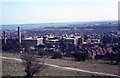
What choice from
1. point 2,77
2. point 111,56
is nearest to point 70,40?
point 111,56

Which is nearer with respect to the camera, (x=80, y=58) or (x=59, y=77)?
(x=59, y=77)

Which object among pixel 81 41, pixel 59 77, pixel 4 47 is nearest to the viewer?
pixel 59 77

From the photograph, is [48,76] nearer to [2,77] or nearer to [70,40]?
[2,77]

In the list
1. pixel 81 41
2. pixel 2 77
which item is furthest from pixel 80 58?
pixel 81 41

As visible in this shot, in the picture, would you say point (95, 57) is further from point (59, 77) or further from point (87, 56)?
point (59, 77)

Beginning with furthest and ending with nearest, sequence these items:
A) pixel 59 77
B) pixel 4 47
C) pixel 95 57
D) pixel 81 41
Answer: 1. pixel 81 41
2. pixel 4 47
3. pixel 95 57
4. pixel 59 77

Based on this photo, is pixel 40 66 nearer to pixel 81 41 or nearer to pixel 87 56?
pixel 87 56

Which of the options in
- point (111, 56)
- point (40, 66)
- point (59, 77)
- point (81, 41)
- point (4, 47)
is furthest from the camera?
point (81, 41)

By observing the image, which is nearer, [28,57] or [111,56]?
[28,57]

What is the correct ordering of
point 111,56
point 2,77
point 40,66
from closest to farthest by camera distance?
point 2,77, point 40,66, point 111,56
